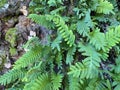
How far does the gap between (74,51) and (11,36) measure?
153 cm

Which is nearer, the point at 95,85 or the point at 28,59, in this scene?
the point at 95,85

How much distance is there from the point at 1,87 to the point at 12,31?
1077 millimetres

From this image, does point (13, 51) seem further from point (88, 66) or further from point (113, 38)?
point (113, 38)

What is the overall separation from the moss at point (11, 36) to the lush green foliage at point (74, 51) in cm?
67

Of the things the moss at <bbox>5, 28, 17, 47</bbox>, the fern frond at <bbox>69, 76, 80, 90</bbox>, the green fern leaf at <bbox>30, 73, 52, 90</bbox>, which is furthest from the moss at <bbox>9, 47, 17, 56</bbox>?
the fern frond at <bbox>69, 76, 80, 90</bbox>

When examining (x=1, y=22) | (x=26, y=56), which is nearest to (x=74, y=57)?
(x=26, y=56)

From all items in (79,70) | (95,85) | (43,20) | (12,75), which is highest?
(43,20)

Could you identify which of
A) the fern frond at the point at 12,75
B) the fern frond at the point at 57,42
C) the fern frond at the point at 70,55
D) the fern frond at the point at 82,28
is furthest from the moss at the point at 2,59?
the fern frond at the point at 82,28

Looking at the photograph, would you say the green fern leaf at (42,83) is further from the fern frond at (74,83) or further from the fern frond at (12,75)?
the fern frond at (12,75)

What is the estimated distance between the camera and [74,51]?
3.54 m

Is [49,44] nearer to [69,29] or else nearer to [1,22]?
[69,29]

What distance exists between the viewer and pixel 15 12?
15.4 feet

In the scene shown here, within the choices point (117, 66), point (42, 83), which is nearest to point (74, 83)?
point (42, 83)

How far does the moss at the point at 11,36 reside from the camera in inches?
176
